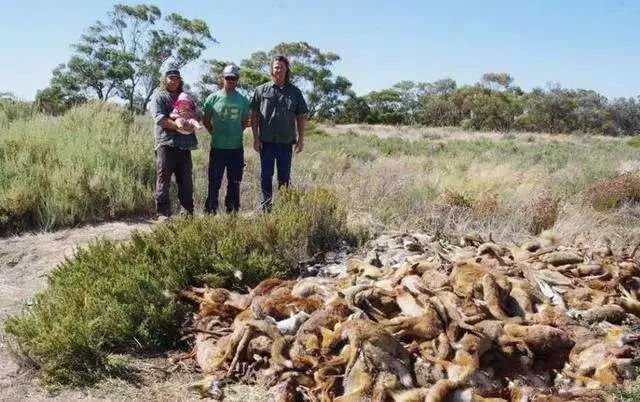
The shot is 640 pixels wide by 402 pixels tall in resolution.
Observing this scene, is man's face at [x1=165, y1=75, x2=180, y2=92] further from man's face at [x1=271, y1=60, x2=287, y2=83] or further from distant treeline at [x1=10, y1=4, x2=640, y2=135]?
distant treeline at [x1=10, y1=4, x2=640, y2=135]

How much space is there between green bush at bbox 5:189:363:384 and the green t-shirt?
3.03ft

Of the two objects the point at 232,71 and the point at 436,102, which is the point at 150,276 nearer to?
the point at 232,71

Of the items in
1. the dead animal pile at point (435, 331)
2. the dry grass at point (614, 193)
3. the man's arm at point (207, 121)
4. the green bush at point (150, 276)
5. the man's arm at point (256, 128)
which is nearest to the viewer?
the dead animal pile at point (435, 331)

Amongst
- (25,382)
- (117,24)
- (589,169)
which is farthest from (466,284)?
(117,24)

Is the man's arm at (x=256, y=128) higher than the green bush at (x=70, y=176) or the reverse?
higher

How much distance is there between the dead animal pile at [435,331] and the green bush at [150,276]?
32 cm

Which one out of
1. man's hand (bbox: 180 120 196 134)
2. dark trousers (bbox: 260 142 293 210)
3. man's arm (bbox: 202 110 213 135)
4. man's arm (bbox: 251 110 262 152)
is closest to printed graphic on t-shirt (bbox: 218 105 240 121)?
man's arm (bbox: 202 110 213 135)

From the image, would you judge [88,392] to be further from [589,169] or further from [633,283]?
[589,169]

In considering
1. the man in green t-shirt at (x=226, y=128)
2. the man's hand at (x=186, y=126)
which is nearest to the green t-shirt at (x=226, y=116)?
the man in green t-shirt at (x=226, y=128)

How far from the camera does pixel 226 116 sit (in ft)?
23.2

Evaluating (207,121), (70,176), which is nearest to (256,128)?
(207,121)

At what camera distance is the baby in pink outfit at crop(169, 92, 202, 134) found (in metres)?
6.82

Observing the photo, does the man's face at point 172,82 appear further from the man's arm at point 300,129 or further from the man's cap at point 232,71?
the man's arm at point 300,129

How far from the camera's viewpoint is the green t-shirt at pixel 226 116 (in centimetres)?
709
